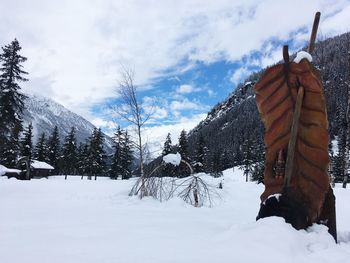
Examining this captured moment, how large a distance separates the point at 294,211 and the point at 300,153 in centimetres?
94

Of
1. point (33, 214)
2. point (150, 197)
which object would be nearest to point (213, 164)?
point (150, 197)

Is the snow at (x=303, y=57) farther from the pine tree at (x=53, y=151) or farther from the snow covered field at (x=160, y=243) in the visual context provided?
the pine tree at (x=53, y=151)

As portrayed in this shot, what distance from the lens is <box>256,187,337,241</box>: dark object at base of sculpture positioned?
498cm

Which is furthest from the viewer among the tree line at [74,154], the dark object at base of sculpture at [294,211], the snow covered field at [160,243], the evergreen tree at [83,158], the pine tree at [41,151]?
the pine tree at [41,151]

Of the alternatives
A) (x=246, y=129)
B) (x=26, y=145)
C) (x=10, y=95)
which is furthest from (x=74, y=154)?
(x=246, y=129)

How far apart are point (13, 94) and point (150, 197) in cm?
1648

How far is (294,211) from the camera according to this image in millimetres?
5016

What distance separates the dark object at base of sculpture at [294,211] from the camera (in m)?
4.98

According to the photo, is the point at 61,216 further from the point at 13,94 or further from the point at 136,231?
the point at 13,94

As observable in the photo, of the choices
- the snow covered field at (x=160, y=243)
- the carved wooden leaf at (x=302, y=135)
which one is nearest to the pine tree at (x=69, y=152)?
the snow covered field at (x=160, y=243)

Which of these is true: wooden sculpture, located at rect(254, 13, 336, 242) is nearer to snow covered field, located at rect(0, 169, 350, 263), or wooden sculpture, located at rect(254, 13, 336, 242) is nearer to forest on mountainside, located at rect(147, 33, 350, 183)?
snow covered field, located at rect(0, 169, 350, 263)

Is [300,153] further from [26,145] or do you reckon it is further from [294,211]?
[26,145]

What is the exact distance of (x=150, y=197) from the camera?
39.1ft

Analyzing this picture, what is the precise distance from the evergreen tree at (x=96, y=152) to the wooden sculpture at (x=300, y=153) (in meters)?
43.7
